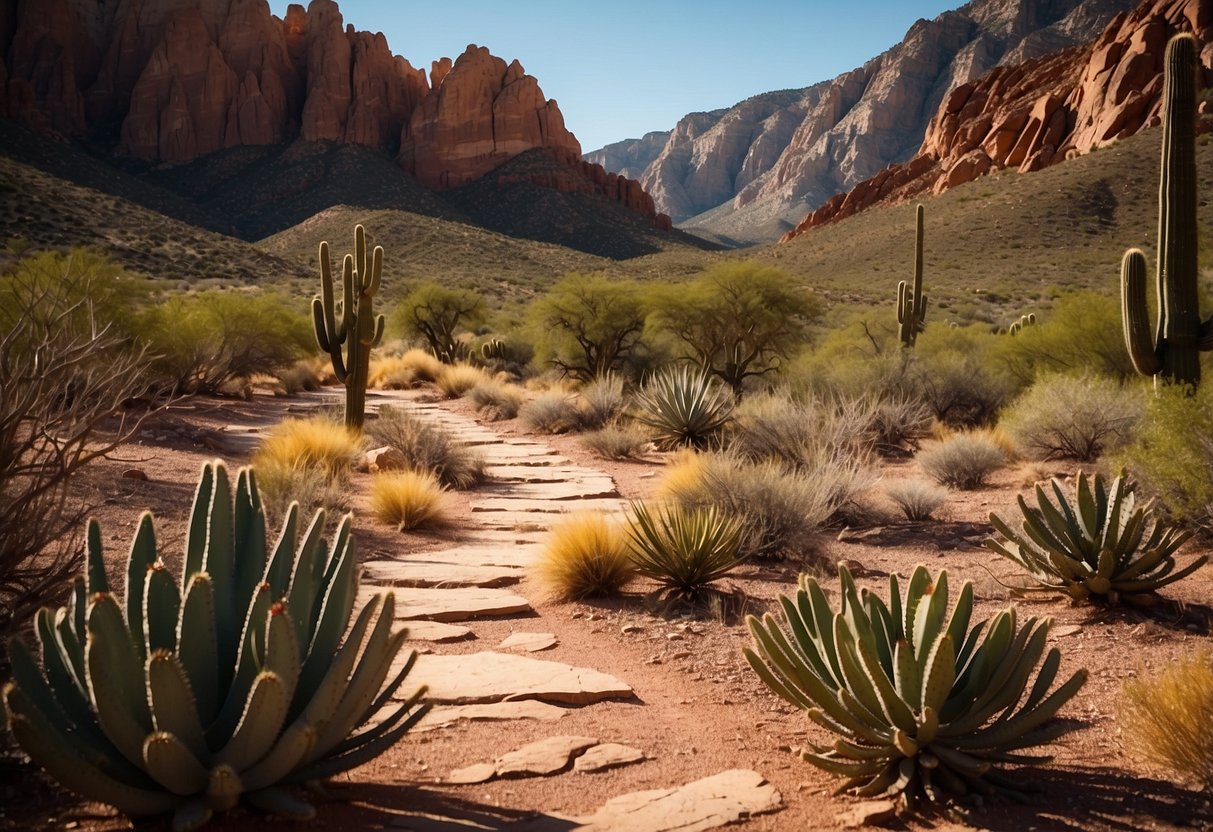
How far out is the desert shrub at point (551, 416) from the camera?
16.5 m

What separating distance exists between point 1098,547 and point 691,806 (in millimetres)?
4082

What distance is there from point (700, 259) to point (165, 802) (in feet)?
209

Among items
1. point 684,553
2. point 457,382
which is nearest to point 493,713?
point 684,553

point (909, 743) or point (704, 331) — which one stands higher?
point (704, 331)

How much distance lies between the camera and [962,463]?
34.6 ft

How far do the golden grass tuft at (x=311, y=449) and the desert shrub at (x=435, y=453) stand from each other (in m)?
0.62

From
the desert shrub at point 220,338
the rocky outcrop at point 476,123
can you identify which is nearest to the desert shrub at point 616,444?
the desert shrub at point 220,338

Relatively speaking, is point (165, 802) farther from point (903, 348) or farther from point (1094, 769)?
point (903, 348)

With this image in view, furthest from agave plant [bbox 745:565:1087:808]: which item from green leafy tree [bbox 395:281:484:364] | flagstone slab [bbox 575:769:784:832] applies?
green leafy tree [bbox 395:281:484:364]

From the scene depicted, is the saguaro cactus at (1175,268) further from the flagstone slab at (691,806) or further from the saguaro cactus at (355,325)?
the saguaro cactus at (355,325)

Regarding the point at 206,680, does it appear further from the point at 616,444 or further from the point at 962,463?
the point at 616,444

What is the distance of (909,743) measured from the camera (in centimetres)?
317

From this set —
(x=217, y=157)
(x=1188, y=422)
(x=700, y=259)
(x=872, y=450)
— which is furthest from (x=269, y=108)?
(x=1188, y=422)

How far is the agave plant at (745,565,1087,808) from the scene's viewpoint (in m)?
3.30
